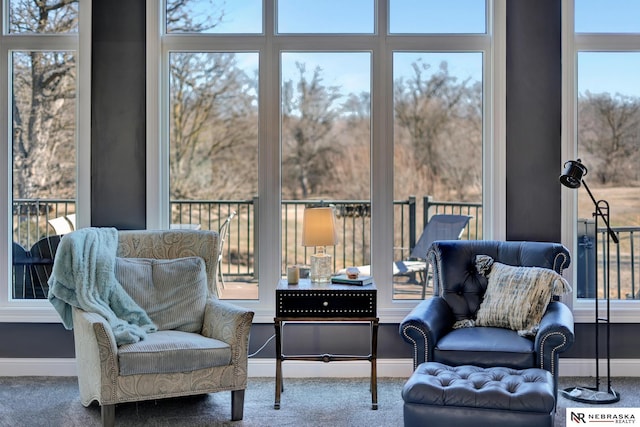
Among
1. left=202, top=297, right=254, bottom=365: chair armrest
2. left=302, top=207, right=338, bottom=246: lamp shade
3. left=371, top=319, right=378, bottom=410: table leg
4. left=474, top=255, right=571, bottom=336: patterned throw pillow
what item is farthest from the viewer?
left=302, top=207, right=338, bottom=246: lamp shade

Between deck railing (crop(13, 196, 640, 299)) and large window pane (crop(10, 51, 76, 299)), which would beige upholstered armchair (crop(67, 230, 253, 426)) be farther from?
large window pane (crop(10, 51, 76, 299))

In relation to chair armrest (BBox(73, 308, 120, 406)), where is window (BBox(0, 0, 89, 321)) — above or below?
above

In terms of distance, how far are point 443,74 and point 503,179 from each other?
2.69 feet

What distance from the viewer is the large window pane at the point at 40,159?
4707 millimetres

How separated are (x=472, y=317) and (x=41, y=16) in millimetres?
3449

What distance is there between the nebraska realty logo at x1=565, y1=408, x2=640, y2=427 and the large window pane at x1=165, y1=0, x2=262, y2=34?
10.1ft

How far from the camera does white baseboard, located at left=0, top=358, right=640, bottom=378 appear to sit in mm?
4609

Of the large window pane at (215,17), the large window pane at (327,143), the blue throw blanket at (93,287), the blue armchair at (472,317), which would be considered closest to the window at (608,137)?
the blue armchair at (472,317)

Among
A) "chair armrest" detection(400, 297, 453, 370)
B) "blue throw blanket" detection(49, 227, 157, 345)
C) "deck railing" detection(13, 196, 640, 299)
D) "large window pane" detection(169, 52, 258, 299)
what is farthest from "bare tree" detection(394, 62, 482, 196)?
"blue throw blanket" detection(49, 227, 157, 345)

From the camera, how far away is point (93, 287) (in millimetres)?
3861

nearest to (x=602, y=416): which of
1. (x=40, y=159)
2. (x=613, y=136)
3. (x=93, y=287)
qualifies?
(x=613, y=136)

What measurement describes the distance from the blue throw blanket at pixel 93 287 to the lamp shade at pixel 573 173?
2.56m

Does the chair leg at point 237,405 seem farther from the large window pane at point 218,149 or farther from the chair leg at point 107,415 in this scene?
the large window pane at point 218,149

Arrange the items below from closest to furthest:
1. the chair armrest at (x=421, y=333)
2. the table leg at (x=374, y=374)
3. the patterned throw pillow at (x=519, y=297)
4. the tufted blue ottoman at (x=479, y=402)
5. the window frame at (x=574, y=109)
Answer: the tufted blue ottoman at (x=479, y=402), the chair armrest at (x=421, y=333), the patterned throw pillow at (x=519, y=297), the table leg at (x=374, y=374), the window frame at (x=574, y=109)
